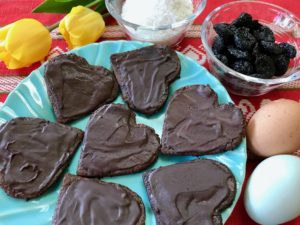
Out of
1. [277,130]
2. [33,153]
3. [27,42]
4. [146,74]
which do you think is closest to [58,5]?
[27,42]

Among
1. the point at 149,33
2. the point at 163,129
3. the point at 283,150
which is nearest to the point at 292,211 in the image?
the point at 283,150

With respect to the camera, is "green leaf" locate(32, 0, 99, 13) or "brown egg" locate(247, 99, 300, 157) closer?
"brown egg" locate(247, 99, 300, 157)

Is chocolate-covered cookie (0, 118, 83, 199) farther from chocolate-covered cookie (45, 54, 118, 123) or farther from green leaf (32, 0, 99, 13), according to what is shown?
green leaf (32, 0, 99, 13)

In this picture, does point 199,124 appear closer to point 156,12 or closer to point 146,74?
point 146,74

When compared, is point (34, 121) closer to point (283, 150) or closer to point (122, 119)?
point (122, 119)

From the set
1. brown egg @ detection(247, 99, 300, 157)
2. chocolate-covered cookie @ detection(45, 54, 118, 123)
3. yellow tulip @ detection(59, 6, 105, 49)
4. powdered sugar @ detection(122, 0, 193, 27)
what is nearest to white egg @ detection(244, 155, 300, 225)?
brown egg @ detection(247, 99, 300, 157)

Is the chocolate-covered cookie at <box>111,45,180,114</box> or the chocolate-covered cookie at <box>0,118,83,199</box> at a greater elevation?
the chocolate-covered cookie at <box>111,45,180,114</box>
